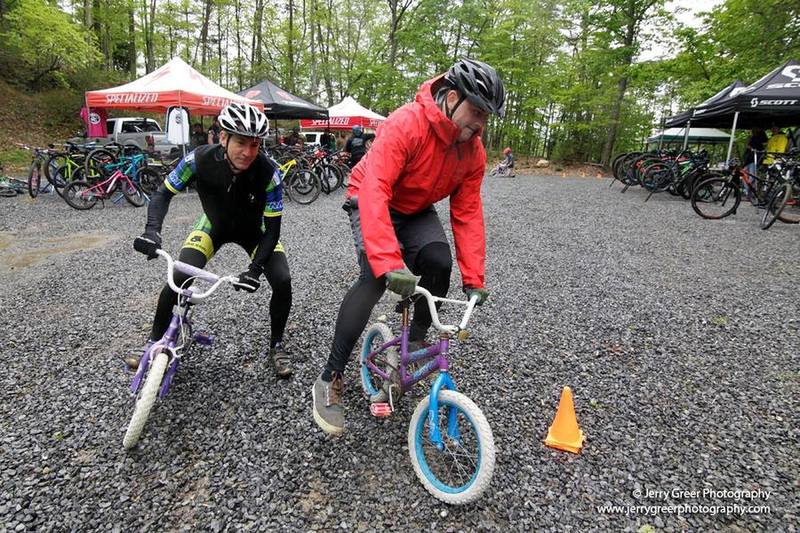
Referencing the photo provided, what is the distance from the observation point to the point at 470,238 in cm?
234

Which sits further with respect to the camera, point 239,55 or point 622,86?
point 239,55

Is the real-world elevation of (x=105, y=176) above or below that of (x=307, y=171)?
below

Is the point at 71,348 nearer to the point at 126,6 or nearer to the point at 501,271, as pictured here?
the point at 501,271

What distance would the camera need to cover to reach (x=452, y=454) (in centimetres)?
213

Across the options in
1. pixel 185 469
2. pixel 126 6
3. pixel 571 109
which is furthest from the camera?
pixel 571 109

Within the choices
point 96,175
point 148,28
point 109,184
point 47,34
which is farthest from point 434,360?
point 148,28

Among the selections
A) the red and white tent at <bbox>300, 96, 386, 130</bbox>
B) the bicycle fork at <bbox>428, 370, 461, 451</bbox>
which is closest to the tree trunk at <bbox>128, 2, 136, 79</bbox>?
the red and white tent at <bbox>300, 96, 386, 130</bbox>

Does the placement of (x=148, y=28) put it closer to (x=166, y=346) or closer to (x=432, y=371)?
(x=166, y=346)

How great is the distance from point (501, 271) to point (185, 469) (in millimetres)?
4318

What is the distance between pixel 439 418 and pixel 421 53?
29.9 meters

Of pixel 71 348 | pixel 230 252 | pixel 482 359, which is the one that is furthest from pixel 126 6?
pixel 482 359

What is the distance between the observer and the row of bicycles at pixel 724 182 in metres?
8.06

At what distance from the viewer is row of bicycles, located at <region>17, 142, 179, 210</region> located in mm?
8875
